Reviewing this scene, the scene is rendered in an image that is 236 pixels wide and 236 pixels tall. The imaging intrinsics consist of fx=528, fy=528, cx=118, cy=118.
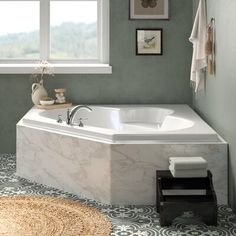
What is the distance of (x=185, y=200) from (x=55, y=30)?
2.82 metres

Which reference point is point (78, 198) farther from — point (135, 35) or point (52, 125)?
point (135, 35)

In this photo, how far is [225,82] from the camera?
12.5 ft

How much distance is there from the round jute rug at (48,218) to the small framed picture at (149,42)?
210 cm

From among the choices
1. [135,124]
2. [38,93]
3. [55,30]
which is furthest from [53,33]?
[135,124]

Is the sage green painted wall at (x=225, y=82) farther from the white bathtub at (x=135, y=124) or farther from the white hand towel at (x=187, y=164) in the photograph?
the white hand towel at (x=187, y=164)

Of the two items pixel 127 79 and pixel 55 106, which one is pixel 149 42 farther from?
pixel 55 106

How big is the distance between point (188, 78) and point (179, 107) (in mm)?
389

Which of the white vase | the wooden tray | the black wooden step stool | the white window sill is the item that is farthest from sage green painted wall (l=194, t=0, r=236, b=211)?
the white vase

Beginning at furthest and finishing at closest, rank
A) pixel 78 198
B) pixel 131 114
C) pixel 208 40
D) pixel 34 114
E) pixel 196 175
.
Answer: pixel 131 114 < pixel 34 114 < pixel 208 40 < pixel 78 198 < pixel 196 175

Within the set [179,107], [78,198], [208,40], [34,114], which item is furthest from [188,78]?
[78,198]

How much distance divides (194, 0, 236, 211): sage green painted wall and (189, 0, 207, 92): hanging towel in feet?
0.30

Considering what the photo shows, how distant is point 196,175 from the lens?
3.43 metres

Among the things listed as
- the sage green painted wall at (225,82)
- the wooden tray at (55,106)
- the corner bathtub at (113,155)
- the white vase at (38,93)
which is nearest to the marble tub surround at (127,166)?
the corner bathtub at (113,155)

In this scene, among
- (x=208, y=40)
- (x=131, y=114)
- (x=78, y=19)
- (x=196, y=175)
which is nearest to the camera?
(x=196, y=175)
